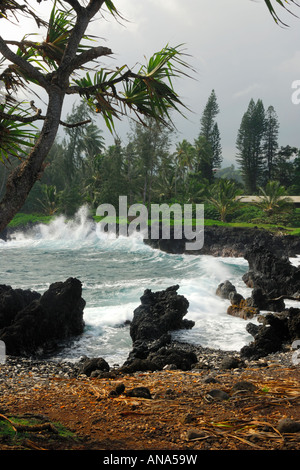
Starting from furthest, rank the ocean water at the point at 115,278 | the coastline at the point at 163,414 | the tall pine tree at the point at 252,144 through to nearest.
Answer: the tall pine tree at the point at 252,144, the ocean water at the point at 115,278, the coastline at the point at 163,414

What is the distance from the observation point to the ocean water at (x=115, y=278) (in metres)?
9.92

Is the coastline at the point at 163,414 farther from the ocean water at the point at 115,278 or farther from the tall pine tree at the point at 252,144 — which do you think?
the tall pine tree at the point at 252,144

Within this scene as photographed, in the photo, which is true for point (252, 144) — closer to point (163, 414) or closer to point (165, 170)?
point (165, 170)

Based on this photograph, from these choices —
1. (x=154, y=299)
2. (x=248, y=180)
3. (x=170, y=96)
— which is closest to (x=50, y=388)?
(x=170, y=96)

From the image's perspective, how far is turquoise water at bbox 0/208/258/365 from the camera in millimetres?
9977

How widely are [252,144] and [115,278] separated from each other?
46.5 meters

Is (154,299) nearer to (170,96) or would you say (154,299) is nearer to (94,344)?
(94,344)

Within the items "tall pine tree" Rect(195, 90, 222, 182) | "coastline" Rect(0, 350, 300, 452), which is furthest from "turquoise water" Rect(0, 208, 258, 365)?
"tall pine tree" Rect(195, 90, 222, 182)

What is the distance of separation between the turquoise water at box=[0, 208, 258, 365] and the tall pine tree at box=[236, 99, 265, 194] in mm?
26883

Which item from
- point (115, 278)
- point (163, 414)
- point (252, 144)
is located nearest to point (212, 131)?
point (252, 144)

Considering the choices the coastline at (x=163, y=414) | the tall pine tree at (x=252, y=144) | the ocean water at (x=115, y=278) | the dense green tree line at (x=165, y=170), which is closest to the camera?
the coastline at (x=163, y=414)

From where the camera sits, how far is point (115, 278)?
66.9 feet

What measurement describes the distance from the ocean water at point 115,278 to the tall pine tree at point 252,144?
2688cm

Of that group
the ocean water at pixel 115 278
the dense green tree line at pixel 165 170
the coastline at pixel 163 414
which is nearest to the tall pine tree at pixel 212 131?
the dense green tree line at pixel 165 170
